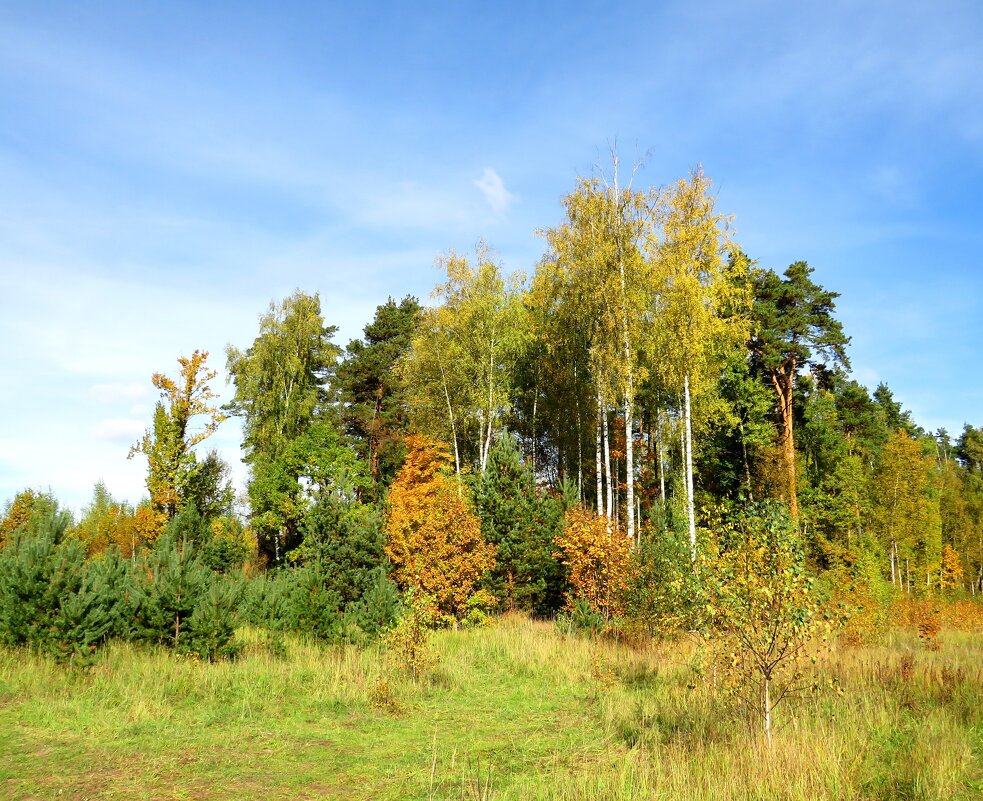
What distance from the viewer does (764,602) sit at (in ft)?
24.0

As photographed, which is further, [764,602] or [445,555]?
[445,555]

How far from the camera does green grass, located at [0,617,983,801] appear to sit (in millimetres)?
6891

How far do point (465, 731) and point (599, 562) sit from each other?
30.7ft

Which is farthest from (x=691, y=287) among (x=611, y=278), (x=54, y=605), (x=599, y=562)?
(x=54, y=605)

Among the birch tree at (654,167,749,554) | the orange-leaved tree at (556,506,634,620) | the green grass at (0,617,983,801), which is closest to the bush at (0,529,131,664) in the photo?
the green grass at (0,617,983,801)

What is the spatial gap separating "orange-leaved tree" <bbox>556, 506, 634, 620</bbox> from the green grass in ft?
10.0

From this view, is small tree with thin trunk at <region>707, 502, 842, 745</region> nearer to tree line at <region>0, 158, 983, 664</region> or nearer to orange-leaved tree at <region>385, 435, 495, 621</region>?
tree line at <region>0, 158, 983, 664</region>

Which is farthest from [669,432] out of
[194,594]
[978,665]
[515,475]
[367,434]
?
[194,594]

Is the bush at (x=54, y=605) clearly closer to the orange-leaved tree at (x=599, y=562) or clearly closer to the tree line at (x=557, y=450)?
the tree line at (x=557, y=450)

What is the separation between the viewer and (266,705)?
36.3 ft

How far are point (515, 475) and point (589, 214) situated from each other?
31.1ft

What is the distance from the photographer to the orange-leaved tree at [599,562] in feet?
59.1

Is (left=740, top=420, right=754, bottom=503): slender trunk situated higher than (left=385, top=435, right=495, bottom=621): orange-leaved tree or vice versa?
(left=740, top=420, right=754, bottom=503): slender trunk

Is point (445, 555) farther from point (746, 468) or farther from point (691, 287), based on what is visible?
point (746, 468)
